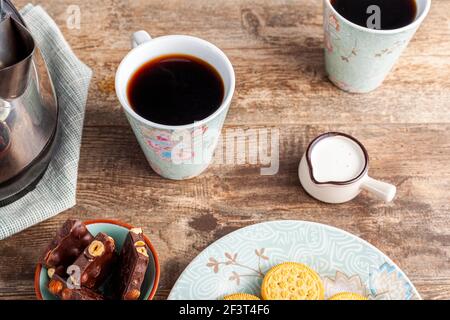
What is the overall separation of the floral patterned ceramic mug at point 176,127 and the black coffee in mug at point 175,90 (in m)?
0.01

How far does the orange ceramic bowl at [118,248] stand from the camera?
768 millimetres

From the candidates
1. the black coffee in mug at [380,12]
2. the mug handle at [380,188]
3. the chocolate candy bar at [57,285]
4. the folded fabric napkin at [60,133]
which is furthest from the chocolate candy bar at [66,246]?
the black coffee in mug at [380,12]

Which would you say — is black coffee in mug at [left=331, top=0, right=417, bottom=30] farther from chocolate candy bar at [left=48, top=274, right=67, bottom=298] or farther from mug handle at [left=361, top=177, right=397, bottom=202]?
chocolate candy bar at [left=48, top=274, right=67, bottom=298]

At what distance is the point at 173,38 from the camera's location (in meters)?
0.84

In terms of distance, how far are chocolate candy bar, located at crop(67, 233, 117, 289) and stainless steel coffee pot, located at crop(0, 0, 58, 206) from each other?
6.9 inches

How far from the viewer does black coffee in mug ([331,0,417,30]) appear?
89cm

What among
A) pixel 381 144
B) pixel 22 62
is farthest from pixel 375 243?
pixel 22 62

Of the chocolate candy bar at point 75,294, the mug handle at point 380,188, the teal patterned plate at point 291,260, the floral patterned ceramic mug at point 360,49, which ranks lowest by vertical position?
the teal patterned plate at point 291,260

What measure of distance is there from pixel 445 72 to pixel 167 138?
20.6 inches

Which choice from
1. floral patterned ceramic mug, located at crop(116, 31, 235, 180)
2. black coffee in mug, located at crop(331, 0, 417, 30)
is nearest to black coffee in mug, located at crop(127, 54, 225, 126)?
floral patterned ceramic mug, located at crop(116, 31, 235, 180)

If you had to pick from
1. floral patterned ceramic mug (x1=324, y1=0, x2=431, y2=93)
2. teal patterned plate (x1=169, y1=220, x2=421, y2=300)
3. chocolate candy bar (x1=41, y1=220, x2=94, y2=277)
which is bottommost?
teal patterned plate (x1=169, y1=220, x2=421, y2=300)

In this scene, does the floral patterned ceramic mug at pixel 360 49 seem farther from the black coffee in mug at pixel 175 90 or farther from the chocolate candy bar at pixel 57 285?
the chocolate candy bar at pixel 57 285

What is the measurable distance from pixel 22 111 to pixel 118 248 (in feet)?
0.75

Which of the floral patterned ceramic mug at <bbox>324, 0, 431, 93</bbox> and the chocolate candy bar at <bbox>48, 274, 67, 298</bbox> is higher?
the floral patterned ceramic mug at <bbox>324, 0, 431, 93</bbox>
